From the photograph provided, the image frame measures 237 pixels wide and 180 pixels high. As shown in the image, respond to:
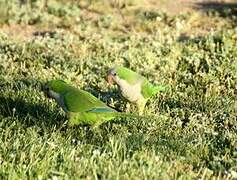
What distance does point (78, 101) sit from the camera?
18.5 ft

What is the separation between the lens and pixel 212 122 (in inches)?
245

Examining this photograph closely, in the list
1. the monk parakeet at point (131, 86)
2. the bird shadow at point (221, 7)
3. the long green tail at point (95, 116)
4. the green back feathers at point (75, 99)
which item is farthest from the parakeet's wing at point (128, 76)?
the bird shadow at point (221, 7)

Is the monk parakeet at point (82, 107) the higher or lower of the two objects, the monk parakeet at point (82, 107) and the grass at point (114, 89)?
the higher

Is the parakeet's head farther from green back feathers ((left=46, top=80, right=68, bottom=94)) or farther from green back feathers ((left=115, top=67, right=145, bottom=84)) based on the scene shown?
green back feathers ((left=115, top=67, right=145, bottom=84))

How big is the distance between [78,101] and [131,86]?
864 mm

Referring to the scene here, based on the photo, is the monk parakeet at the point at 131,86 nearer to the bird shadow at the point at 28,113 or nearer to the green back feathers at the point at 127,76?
the green back feathers at the point at 127,76

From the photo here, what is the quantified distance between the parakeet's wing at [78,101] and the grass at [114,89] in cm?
27

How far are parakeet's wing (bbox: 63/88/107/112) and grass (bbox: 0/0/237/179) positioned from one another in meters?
0.27

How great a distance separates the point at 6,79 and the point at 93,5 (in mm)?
4784

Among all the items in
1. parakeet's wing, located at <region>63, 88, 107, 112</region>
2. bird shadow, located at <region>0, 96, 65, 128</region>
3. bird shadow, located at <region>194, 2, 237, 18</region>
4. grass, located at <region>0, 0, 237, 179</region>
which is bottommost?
bird shadow, located at <region>0, 96, 65, 128</region>

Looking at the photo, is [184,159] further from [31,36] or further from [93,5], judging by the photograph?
[93,5]

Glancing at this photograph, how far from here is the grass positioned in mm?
5047

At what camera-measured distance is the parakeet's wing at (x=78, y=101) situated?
5.58 meters

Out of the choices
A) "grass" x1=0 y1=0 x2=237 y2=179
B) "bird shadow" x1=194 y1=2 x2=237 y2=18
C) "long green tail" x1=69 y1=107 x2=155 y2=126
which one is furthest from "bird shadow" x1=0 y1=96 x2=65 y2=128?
"bird shadow" x1=194 y1=2 x2=237 y2=18
